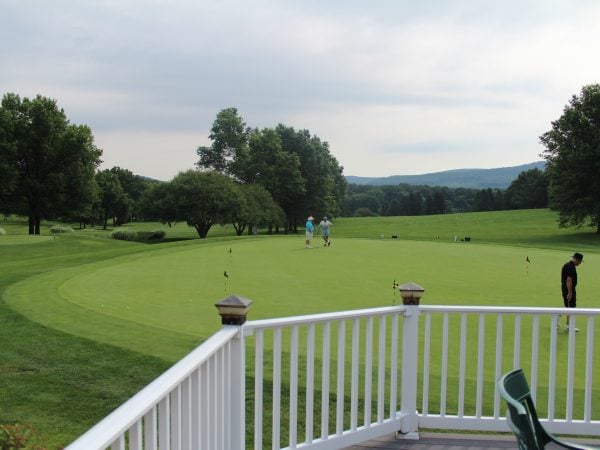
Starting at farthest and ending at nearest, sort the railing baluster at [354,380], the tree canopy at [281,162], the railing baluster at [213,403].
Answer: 1. the tree canopy at [281,162]
2. the railing baluster at [354,380]
3. the railing baluster at [213,403]

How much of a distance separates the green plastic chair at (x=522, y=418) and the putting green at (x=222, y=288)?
14.2 feet

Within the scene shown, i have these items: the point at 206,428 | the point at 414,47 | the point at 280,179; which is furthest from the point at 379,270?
the point at 280,179

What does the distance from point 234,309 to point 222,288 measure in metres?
8.23

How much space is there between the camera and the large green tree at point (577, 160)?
37.9 meters

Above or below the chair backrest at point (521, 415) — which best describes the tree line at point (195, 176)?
above

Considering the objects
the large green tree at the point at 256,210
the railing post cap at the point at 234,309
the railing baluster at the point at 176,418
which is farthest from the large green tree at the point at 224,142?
the railing baluster at the point at 176,418

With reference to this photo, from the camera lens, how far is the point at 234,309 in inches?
121

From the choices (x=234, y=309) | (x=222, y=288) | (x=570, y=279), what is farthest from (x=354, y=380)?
(x=222, y=288)

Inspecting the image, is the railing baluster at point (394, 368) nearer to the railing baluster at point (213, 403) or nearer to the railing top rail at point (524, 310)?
the railing top rail at point (524, 310)

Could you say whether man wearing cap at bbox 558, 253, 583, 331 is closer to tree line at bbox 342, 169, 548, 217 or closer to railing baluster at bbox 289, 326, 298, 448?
railing baluster at bbox 289, 326, 298, 448

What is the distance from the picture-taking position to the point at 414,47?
11.6 meters

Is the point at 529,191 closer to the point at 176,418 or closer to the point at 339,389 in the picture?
the point at 339,389

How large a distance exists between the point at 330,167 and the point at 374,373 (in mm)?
55803

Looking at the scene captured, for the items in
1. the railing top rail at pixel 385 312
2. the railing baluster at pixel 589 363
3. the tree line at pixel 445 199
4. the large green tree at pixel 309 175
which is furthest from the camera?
the tree line at pixel 445 199
